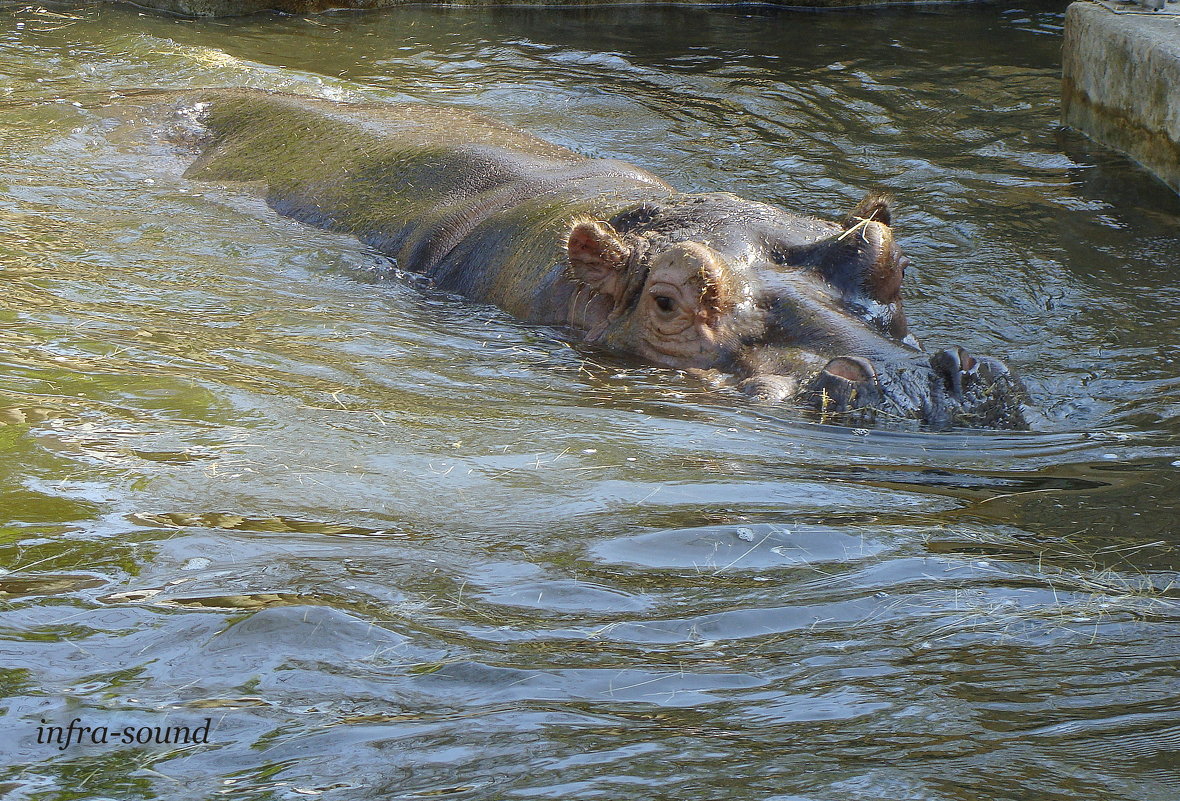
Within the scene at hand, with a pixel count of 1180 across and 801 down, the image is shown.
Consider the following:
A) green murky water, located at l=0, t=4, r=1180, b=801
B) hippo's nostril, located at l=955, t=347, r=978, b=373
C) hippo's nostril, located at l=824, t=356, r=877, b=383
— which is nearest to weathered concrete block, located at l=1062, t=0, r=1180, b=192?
green murky water, located at l=0, t=4, r=1180, b=801

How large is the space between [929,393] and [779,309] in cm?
87

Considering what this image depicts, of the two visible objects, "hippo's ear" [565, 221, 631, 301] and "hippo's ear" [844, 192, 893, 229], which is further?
"hippo's ear" [844, 192, 893, 229]

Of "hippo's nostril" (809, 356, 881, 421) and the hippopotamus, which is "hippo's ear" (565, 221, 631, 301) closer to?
the hippopotamus

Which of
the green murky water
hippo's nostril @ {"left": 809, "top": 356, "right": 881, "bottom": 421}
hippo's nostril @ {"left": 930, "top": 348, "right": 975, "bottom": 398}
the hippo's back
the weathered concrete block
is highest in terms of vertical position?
the weathered concrete block

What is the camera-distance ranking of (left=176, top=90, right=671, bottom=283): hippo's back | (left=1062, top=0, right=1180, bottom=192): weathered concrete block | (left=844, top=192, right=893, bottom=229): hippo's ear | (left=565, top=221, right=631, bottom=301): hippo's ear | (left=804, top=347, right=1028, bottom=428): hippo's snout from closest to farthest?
(left=804, top=347, right=1028, bottom=428): hippo's snout, (left=565, top=221, right=631, bottom=301): hippo's ear, (left=844, top=192, right=893, bottom=229): hippo's ear, (left=176, top=90, right=671, bottom=283): hippo's back, (left=1062, top=0, right=1180, bottom=192): weathered concrete block

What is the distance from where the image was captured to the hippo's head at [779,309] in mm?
3873

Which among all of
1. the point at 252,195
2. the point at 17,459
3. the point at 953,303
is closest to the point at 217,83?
the point at 252,195

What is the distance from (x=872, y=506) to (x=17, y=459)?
2084 mm

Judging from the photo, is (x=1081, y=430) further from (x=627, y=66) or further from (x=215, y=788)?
(x=627, y=66)

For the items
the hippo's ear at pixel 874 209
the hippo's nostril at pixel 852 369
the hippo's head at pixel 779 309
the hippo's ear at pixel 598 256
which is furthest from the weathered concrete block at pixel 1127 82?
the hippo's nostril at pixel 852 369

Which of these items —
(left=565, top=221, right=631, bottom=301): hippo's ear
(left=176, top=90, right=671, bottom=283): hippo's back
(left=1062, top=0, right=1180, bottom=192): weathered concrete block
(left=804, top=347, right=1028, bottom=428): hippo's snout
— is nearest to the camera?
(left=804, top=347, right=1028, bottom=428): hippo's snout

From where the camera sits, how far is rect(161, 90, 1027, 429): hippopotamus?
13.0ft

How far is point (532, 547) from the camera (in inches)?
109

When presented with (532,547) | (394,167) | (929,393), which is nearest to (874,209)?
A: (929,393)
